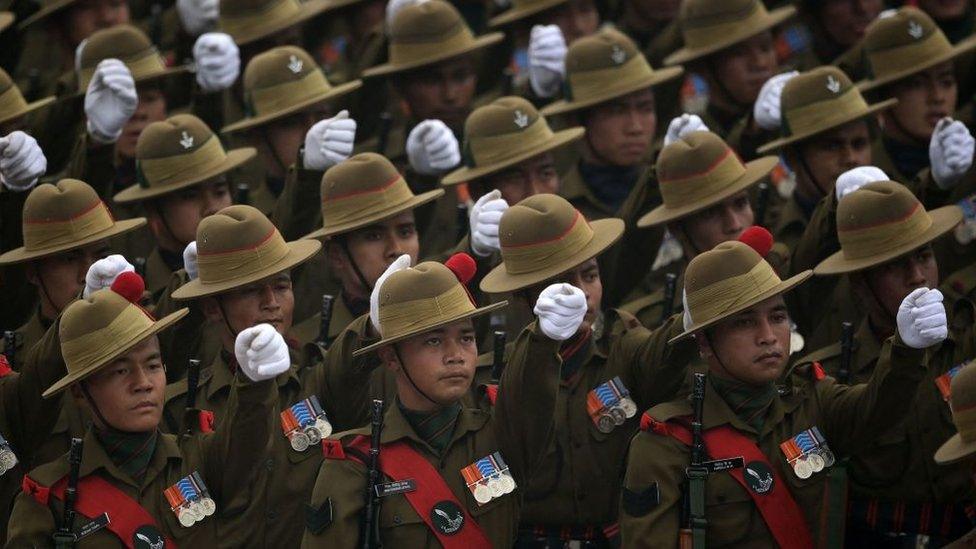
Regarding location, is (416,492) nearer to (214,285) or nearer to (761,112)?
(214,285)

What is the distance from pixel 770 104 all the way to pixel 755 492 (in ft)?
14.1

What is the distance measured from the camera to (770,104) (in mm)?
12906

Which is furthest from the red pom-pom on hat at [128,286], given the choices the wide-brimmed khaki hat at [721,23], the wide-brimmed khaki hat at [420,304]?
the wide-brimmed khaki hat at [721,23]

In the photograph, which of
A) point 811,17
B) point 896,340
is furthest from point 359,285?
point 811,17

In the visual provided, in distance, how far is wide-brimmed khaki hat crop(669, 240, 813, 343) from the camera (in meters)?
9.28

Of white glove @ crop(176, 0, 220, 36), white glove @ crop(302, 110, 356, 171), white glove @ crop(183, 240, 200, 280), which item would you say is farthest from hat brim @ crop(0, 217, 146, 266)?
white glove @ crop(176, 0, 220, 36)

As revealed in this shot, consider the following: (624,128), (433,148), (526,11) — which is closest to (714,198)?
(624,128)

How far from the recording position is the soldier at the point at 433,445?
929 cm

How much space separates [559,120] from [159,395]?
16.6 feet

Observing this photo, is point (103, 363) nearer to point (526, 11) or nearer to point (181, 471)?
point (181, 471)

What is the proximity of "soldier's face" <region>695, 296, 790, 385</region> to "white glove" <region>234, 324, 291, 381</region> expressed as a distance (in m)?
2.23

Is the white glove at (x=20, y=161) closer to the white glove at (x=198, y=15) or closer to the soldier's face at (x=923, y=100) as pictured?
the white glove at (x=198, y=15)

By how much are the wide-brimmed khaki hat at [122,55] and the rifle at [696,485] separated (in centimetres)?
623

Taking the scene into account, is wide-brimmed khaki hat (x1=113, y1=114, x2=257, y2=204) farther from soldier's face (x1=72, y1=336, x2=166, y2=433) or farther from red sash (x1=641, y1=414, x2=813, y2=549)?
red sash (x1=641, y1=414, x2=813, y2=549)
